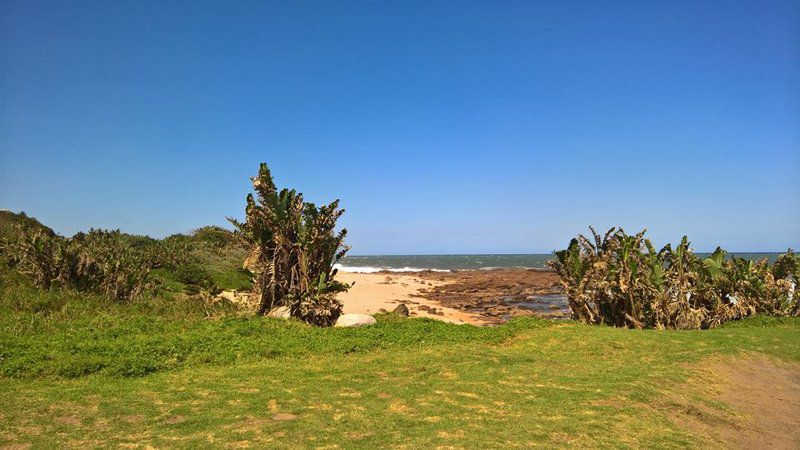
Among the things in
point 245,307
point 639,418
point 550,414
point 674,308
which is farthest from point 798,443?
point 245,307

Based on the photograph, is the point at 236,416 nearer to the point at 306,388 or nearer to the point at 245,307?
the point at 306,388

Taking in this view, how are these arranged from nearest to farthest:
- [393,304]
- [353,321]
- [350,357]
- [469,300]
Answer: [350,357]
[353,321]
[393,304]
[469,300]

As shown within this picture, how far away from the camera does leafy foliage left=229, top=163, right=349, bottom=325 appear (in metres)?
17.1

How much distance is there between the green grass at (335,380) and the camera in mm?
6891

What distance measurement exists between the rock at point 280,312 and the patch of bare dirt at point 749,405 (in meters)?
12.3

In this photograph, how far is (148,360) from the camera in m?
10.4

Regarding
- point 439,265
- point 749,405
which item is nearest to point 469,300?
point 749,405

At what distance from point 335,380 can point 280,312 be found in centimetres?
786

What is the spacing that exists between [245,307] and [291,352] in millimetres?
6987

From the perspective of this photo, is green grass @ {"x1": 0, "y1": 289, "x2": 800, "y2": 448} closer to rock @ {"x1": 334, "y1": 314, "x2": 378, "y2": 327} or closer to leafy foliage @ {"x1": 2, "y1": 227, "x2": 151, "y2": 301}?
rock @ {"x1": 334, "y1": 314, "x2": 378, "y2": 327}

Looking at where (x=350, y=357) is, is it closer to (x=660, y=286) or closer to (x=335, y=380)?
(x=335, y=380)

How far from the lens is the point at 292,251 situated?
57.3 feet

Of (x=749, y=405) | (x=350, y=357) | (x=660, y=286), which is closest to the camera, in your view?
(x=749, y=405)

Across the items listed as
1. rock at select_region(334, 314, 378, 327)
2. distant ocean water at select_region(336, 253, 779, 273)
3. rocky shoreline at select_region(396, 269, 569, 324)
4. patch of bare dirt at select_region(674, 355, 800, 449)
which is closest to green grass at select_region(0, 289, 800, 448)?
patch of bare dirt at select_region(674, 355, 800, 449)
